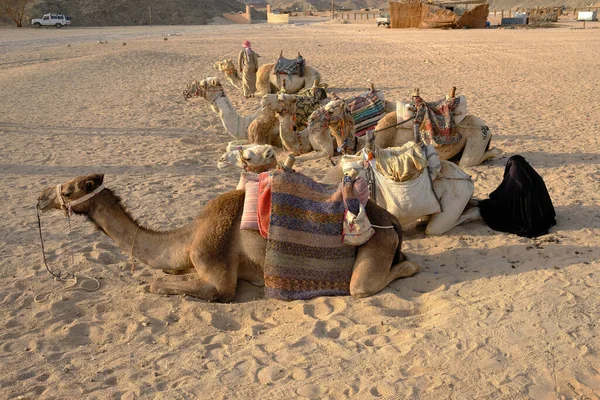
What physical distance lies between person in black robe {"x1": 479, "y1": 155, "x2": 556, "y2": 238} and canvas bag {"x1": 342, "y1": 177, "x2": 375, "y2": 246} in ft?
7.06

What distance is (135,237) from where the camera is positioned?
5027 millimetres

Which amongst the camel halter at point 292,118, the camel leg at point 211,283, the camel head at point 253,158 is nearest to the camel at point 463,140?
the camel halter at point 292,118

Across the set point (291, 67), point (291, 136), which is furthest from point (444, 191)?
point (291, 67)

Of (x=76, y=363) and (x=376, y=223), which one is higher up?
(x=376, y=223)

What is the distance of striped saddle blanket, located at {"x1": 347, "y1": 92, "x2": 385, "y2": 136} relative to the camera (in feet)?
28.4

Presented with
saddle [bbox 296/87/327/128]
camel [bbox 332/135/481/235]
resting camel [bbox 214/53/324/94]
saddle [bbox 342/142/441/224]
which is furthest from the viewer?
resting camel [bbox 214/53/324/94]

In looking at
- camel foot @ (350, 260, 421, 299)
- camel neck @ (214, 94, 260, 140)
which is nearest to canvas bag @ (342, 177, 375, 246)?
camel foot @ (350, 260, 421, 299)

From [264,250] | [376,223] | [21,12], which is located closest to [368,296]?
[376,223]

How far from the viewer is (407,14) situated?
45.6m

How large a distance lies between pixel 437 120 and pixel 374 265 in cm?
399

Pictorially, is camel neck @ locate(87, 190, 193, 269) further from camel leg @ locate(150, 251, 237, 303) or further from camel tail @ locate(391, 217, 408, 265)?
camel tail @ locate(391, 217, 408, 265)

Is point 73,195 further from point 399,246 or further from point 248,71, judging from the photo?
point 248,71

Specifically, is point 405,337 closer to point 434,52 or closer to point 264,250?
point 264,250

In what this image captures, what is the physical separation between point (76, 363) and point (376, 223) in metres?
2.44
